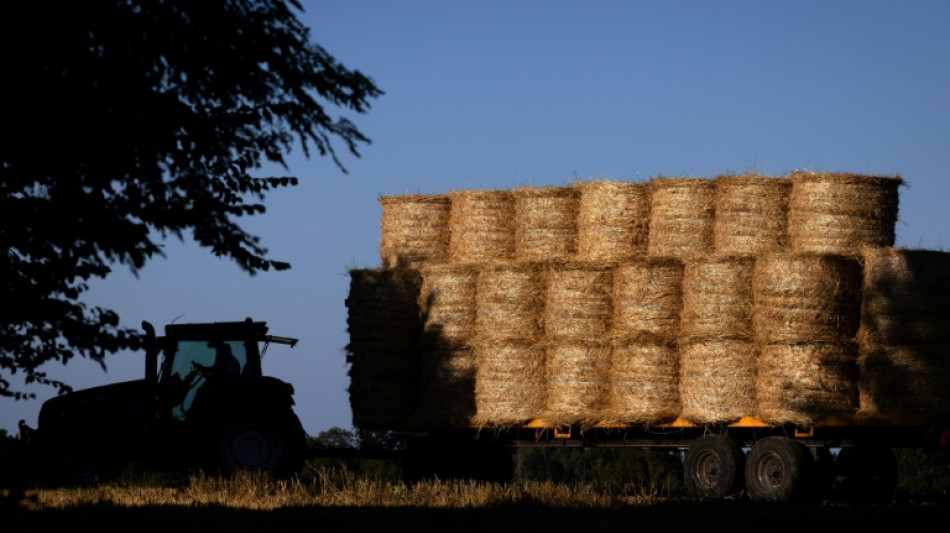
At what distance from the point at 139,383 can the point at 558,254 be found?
524 centimetres

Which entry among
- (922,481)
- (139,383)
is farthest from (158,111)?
(922,481)

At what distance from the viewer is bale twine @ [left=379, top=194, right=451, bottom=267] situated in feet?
63.7

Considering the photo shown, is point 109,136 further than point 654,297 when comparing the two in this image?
No

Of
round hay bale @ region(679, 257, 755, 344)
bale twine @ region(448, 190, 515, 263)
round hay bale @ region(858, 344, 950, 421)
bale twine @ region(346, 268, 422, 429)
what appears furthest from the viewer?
bale twine @ region(346, 268, 422, 429)

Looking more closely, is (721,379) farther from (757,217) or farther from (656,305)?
(757,217)

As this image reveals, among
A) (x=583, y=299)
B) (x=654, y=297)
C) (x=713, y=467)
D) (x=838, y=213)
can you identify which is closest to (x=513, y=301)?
(x=583, y=299)

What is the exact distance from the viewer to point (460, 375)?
18688mm

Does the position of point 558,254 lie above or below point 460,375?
above

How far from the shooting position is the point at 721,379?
54.5 ft

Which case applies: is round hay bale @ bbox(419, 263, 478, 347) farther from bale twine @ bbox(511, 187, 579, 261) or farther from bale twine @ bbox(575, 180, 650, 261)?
bale twine @ bbox(575, 180, 650, 261)

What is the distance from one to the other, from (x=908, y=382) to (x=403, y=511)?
21.0 ft

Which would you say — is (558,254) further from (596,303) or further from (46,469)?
(46,469)

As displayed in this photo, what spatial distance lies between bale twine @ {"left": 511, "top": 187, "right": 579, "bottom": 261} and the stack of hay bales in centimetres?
2

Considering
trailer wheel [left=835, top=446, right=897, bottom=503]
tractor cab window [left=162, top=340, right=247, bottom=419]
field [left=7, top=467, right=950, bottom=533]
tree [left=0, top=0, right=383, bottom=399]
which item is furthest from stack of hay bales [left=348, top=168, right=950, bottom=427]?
tree [left=0, top=0, right=383, bottom=399]
